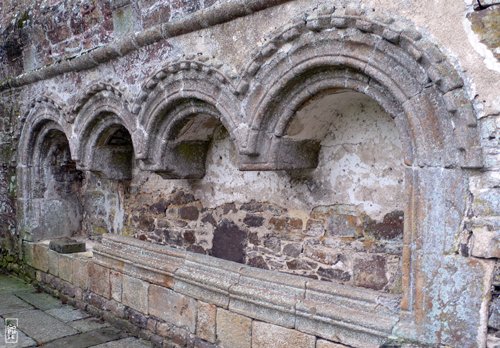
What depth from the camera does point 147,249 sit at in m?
4.73

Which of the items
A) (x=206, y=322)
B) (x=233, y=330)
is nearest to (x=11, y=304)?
(x=206, y=322)

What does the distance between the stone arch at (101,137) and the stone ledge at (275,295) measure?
972mm

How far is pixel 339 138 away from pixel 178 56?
1.49 metres

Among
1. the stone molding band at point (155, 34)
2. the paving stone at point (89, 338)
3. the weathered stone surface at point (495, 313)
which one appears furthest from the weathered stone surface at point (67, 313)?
the weathered stone surface at point (495, 313)

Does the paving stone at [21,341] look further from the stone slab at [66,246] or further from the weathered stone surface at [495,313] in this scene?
the weathered stone surface at [495,313]

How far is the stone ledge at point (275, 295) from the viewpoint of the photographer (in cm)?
301

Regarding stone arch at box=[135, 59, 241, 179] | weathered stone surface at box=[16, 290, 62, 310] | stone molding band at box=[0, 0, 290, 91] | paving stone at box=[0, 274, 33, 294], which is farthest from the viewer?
paving stone at box=[0, 274, 33, 294]

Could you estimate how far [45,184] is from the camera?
6.33 meters

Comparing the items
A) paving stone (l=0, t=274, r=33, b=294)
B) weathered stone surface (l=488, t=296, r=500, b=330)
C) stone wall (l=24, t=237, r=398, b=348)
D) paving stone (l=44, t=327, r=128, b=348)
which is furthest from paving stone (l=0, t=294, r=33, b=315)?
weathered stone surface (l=488, t=296, r=500, b=330)

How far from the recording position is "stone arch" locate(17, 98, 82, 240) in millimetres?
6125

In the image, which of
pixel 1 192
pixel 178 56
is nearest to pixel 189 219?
pixel 178 56

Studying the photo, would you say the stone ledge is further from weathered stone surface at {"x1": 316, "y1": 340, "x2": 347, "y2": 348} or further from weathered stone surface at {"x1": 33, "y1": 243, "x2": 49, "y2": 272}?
weathered stone surface at {"x1": 33, "y1": 243, "x2": 49, "y2": 272}

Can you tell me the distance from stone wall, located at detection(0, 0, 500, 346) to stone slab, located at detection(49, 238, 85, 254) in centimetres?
28

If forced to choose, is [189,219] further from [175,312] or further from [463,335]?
[463,335]
